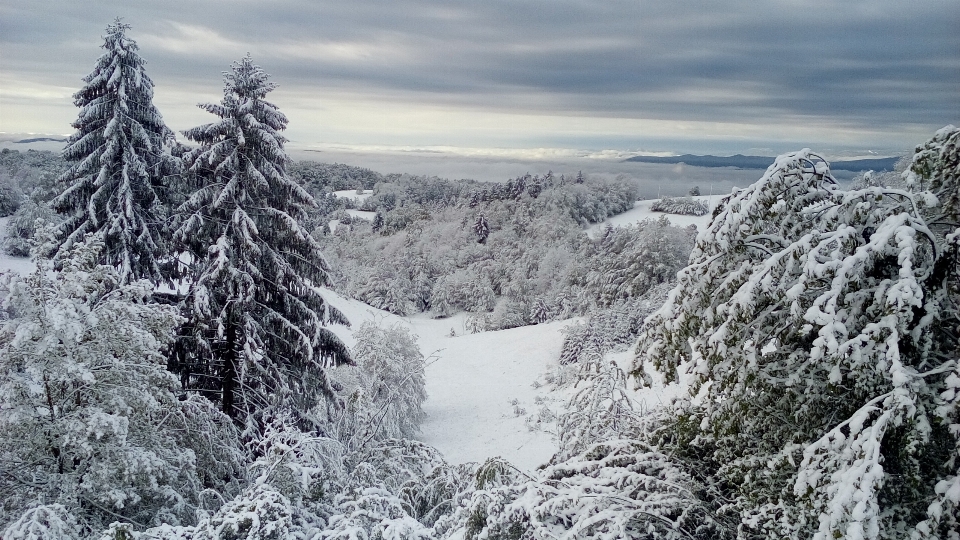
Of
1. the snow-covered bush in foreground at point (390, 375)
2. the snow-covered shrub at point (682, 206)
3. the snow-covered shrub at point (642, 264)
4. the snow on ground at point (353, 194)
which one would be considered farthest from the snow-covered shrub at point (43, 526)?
the snow on ground at point (353, 194)

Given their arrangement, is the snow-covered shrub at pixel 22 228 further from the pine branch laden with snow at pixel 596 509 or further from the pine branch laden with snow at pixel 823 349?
the pine branch laden with snow at pixel 823 349

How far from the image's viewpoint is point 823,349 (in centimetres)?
347

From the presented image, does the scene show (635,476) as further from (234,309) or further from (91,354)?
(234,309)

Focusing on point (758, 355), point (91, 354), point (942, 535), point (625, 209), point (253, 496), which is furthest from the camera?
point (625, 209)

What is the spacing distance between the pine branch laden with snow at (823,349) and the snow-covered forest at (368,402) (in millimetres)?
22

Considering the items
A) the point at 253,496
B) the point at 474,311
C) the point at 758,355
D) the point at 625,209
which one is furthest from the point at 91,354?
the point at 625,209

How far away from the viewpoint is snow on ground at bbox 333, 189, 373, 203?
97.1 m

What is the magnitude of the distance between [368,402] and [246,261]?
423 cm

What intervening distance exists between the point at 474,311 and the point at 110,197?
30901 millimetres

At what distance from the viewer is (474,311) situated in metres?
41.7

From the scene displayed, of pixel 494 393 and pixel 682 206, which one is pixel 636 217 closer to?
pixel 682 206

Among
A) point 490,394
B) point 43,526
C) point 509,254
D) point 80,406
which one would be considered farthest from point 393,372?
point 509,254

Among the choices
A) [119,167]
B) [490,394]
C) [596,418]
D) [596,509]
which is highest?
[119,167]

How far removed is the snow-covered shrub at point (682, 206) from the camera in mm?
55531
